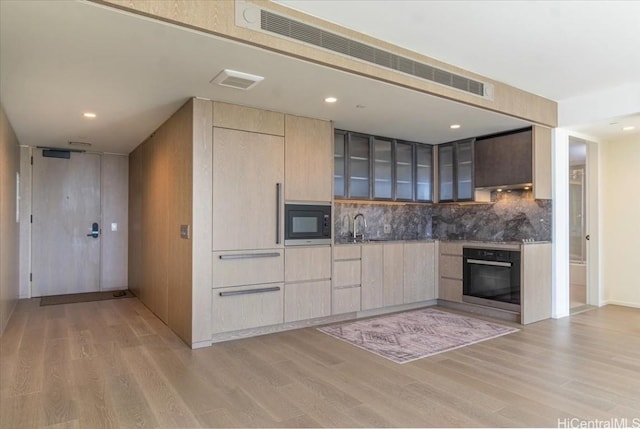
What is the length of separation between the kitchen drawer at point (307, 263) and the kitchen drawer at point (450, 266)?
1.89 meters

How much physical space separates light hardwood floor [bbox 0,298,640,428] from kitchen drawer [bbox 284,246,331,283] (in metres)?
0.61

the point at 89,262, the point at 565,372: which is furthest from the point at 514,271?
the point at 89,262

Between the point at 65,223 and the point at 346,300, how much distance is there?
4.95 meters

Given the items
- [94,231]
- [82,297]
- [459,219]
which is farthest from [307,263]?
[94,231]

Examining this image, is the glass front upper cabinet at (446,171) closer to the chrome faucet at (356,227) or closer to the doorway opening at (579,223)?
the chrome faucet at (356,227)

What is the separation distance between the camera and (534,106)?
465 centimetres

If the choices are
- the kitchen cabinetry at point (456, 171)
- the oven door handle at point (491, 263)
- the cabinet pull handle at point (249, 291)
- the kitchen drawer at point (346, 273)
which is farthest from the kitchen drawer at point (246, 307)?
the kitchen cabinetry at point (456, 171)

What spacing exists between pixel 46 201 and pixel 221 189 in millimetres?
4280

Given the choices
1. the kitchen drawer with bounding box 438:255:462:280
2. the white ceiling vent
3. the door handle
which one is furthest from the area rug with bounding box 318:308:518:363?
the door handle

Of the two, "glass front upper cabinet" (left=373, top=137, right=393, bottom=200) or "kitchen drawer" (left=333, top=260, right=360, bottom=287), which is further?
"glass front upper cabinet" (left=373, top=137, right=393, bottom=200)

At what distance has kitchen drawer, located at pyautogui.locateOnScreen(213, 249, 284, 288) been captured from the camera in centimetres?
388

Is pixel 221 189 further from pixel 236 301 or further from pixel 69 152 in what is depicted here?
pixel 69 152

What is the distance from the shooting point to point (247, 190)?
4.06m

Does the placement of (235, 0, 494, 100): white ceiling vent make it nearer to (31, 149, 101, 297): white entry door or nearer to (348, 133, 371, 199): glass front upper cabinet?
(348, 133, 371, 199): glass front upper cabinet
